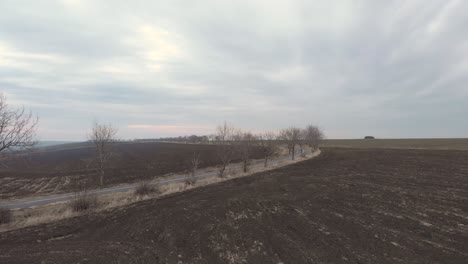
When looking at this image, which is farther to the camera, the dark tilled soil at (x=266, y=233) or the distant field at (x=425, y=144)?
the distant field at (x=425, y=144)

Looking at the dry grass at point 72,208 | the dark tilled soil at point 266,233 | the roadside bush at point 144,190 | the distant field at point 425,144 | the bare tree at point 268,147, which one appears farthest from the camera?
the distant field at point 425,144

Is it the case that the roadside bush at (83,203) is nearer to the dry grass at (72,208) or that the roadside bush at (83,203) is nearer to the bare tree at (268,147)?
the dry grass at (72,208)

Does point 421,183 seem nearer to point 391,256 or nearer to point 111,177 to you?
point 391,256

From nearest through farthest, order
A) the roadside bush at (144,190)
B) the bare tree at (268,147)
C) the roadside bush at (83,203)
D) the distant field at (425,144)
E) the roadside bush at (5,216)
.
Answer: the roadside bush at (5,216)
the roadside bush at (83,203)
the roadside bush at (144,190)
the bare tree at (268,147)
the distant field at (425,144)

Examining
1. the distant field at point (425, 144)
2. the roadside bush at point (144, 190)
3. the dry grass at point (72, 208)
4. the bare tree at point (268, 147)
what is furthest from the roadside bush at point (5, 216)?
the distant field at point (425, 144)

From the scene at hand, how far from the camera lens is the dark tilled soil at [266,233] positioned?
9516 mm

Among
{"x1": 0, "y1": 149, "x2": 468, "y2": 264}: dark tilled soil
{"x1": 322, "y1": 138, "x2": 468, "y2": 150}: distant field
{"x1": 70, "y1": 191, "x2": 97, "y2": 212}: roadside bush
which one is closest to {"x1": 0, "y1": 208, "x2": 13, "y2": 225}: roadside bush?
{"x1": 70, "y1": 191, "x2": 97, "y2": 212}: roadside bush

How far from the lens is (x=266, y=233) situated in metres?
11.8

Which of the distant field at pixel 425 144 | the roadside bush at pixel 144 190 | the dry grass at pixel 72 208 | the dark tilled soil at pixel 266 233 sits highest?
the distant field at pixel 425 144

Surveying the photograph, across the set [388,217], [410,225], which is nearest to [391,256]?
[410,225]

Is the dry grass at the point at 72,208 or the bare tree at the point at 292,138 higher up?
the bare tree at the point at 292,138

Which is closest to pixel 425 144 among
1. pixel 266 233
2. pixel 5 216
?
pixel 266 233

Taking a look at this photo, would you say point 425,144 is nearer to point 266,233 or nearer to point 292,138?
point 292,138

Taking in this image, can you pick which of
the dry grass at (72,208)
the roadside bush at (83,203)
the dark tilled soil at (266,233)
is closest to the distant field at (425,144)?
the dark tilled soil at (266,233)
